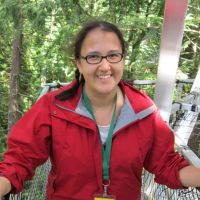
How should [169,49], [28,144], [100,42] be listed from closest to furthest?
[28,144] < [100,42] < [169,49]

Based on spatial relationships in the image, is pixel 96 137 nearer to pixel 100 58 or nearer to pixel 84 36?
pixel 100 58

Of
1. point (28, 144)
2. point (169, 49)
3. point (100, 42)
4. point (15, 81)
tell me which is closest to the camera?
point (28, 144)

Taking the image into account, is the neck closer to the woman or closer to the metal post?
the woman

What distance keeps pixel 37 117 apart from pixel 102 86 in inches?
12.1

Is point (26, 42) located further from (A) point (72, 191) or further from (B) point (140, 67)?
(A) point (72, 191)

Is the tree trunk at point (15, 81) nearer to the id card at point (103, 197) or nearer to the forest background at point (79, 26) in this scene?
the forest background at point (79, 26)

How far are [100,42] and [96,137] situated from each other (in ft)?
1.36

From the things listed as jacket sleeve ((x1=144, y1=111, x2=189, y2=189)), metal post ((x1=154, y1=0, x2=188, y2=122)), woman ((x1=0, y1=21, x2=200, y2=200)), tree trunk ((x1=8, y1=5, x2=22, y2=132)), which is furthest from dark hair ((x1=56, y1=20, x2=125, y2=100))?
tree trunk ((x1=8, y1=5, x2=22, y2=132))

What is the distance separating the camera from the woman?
1.77 m

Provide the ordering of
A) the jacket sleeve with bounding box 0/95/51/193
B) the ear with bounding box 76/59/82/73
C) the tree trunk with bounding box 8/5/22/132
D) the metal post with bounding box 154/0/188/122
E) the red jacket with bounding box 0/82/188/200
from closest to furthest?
the jacket sleeve with bounding box 0/95/51/193
the red jacket with bounding box 0/82/188/200
the ear with bounding box 76/59/82/73
the metal post with bounding box 154/0/188/122
the tree trunk with bounding box 8/5/22/132

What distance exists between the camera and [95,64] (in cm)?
179

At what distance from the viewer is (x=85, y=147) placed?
179 cm


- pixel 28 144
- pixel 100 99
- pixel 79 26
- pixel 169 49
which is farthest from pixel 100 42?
pixel 79 26

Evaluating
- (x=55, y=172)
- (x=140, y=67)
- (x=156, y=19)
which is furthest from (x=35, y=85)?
(x=55, y=172)
